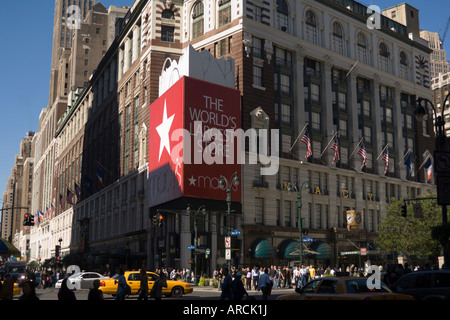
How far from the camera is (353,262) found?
64.9 meters

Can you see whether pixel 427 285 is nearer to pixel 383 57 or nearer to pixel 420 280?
Result: pixel 420 280

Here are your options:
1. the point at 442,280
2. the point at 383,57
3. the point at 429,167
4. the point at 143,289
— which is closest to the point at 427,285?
the point at 442,280

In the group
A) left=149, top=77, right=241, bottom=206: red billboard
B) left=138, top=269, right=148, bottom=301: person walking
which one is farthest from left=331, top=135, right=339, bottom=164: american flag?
left=138, top=269, right=148, bottom=301: person walking

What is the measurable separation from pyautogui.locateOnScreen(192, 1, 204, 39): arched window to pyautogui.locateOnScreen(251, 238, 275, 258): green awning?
86.8 ft

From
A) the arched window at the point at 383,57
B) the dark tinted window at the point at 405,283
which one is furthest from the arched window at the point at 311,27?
the dark tinted window at the point at 405,283

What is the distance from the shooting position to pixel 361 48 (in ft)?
237

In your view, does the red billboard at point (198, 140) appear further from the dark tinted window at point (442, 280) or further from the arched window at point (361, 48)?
the dark tinted window at point (442, 280)

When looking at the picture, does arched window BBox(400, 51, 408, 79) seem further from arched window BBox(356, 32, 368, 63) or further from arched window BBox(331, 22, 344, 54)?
arched window BBox(331, 22, 344, 54)

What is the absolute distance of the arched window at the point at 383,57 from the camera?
74.8m

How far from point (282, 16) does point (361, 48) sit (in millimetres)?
14833

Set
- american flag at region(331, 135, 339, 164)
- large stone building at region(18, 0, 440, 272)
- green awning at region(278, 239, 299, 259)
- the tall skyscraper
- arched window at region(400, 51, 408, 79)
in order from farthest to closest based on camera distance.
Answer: the tall skyscraper, arched window at region(400, 51, 408, 79), american flag at region(331, 135, 339, 164), large stone building at region(18, 0, 440, 272), green awning at region(278, 239, 299, 259)

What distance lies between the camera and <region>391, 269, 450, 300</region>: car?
17.1 m
